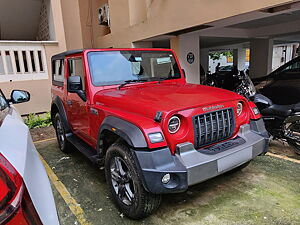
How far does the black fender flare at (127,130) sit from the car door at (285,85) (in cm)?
367

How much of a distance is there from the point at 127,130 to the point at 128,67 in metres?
1.41

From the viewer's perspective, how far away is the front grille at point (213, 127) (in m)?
2.44

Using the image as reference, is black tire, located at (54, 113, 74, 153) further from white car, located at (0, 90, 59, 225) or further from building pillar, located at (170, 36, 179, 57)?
building pillar, located at (170, 36, 179, 57)

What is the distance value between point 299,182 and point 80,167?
328cm

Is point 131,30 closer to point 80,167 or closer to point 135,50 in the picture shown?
point 135,50

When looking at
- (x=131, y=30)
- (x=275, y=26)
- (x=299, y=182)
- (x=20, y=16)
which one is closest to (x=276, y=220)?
(x=299, y=182)

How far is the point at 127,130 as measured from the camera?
2316 mm

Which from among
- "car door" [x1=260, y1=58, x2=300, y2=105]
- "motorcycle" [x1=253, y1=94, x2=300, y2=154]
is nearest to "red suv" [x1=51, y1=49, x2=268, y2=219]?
"motorcycle" [x1=253, y1=94, x2=300, y2=154]

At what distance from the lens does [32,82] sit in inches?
294

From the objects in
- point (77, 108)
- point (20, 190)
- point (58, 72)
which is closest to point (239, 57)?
point (58, 72)

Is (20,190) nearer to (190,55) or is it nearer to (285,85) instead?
(285,85)

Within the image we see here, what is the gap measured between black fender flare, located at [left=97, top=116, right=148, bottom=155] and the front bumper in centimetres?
9

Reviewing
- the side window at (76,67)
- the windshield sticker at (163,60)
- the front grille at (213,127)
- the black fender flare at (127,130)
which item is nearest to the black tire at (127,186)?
the black fender flare at (127,130)

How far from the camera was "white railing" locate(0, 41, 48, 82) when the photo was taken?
23.1 feet
